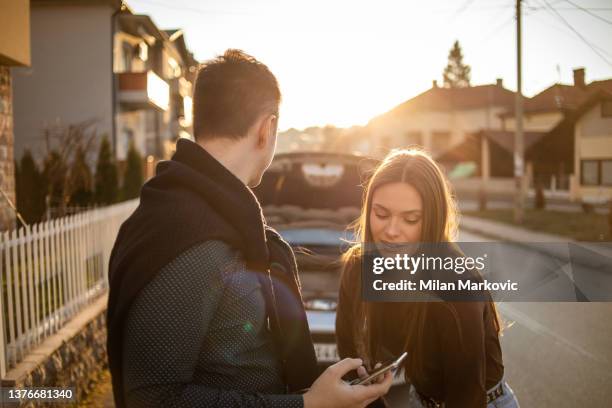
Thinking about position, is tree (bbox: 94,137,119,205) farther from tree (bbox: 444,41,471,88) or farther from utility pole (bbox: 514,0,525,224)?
tree (bbox: 444,41,471,88)

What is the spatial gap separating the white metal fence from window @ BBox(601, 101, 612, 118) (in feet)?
14.1

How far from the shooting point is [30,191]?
1099 cm

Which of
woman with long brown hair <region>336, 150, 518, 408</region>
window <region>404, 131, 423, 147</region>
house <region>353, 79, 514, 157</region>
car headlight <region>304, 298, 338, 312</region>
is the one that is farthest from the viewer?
window <region>404, 131, 423, 147</region>

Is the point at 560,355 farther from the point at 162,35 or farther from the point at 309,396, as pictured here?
the point at 162,35

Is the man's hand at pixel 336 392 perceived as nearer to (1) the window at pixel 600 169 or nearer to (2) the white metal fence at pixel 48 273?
(2) the white metal fence at pixel 48 273

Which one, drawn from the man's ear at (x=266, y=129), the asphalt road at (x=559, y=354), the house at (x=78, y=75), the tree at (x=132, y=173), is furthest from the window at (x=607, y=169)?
the house at (x=78, y=75)

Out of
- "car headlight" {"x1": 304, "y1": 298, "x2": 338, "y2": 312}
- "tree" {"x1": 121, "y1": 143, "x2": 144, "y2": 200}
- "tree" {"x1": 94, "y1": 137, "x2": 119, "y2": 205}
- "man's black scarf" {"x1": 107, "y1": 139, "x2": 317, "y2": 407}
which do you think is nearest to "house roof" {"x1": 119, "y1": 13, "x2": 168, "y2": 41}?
"tree" {"x1": 121, "y1": 143, "x2": 144, "y2": 200}

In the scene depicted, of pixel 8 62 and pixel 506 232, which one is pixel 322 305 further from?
pixel 506 232

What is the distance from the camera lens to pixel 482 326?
189cm

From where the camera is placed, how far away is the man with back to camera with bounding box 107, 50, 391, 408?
1387 mm

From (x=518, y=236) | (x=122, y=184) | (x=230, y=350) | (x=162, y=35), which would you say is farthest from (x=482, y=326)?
(x=162, y=35)

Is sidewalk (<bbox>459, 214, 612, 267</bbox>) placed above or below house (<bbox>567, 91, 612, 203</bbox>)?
below

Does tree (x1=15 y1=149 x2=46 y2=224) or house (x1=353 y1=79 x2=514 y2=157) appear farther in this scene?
house (x1=353 y1=79 x2=514 y2=157)

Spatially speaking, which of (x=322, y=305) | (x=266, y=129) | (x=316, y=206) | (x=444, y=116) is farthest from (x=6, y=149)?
(x=444, y=116)
